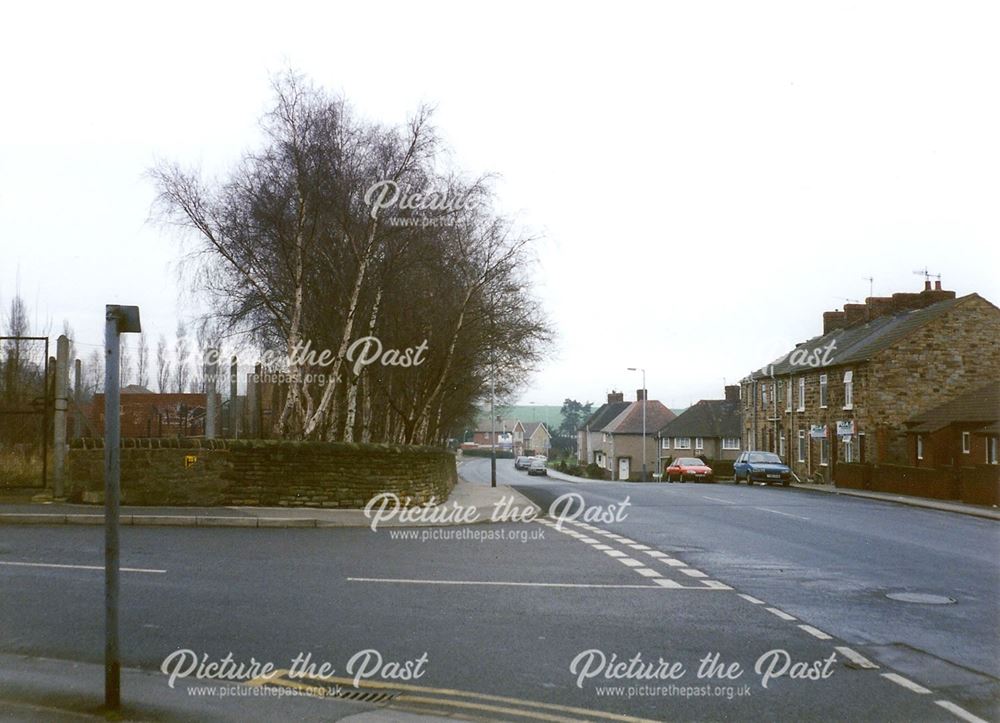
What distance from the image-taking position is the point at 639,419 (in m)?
106

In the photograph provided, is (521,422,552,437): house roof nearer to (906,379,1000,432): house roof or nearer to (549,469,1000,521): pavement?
(906,379,1000,432): house roof

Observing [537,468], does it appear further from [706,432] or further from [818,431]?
[818,431]

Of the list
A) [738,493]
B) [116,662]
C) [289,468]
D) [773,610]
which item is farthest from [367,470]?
[738,493]

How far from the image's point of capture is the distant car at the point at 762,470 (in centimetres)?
4647

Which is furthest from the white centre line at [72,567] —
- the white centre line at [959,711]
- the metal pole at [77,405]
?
the white centre line at [959,711]

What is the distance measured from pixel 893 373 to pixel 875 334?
4765mm

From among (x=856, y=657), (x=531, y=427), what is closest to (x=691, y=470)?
(x=856, y=657)

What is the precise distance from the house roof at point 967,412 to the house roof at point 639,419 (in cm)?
5807

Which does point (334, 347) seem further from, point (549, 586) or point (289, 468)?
point (549, 586)

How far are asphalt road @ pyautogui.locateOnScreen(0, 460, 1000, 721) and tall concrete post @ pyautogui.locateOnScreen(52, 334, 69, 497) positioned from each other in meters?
3.81

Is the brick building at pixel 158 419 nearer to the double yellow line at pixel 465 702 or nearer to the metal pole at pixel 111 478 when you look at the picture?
the double yellow line at pixel 465 702

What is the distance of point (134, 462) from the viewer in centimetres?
1922

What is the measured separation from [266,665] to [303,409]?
52.3 ft

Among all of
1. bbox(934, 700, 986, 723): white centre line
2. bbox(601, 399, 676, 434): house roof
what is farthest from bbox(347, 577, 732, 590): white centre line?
bbox(601, 399, 676, 434): house roof
